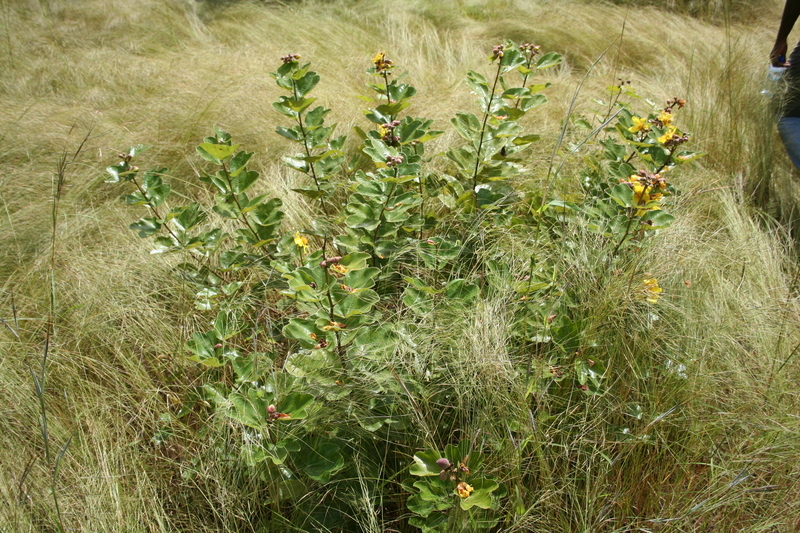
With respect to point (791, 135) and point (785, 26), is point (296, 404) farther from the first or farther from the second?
point (785, 26)

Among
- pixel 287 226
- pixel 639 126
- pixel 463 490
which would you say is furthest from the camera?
pixel 287 226

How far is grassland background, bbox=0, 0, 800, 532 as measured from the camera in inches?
43.9

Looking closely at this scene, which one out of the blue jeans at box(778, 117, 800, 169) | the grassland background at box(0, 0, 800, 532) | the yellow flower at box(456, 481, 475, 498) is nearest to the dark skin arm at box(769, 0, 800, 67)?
the grassland background at box(0, 0, 800, 532)

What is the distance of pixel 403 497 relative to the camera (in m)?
1.17

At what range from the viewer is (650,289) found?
1.30 meters

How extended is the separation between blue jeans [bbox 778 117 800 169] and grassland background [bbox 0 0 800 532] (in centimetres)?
14

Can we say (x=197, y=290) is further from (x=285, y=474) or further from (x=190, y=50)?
(x=190, y=50)

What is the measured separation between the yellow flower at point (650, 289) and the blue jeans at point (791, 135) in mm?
1124

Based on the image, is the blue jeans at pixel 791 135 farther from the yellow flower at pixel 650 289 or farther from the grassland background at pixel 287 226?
the yellow flower at pixel 650 289

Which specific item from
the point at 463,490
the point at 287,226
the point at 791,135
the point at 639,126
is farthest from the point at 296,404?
A: the point at 791,135

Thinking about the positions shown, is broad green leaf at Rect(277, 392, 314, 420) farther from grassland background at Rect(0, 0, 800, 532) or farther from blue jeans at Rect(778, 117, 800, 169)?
blue jeans at Rect(778, 117, 800, 169)

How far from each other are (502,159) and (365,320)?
800 millimetres

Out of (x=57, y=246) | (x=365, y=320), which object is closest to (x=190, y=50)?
(x=57, y=246)

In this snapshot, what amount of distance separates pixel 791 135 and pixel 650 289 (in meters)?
1.28
